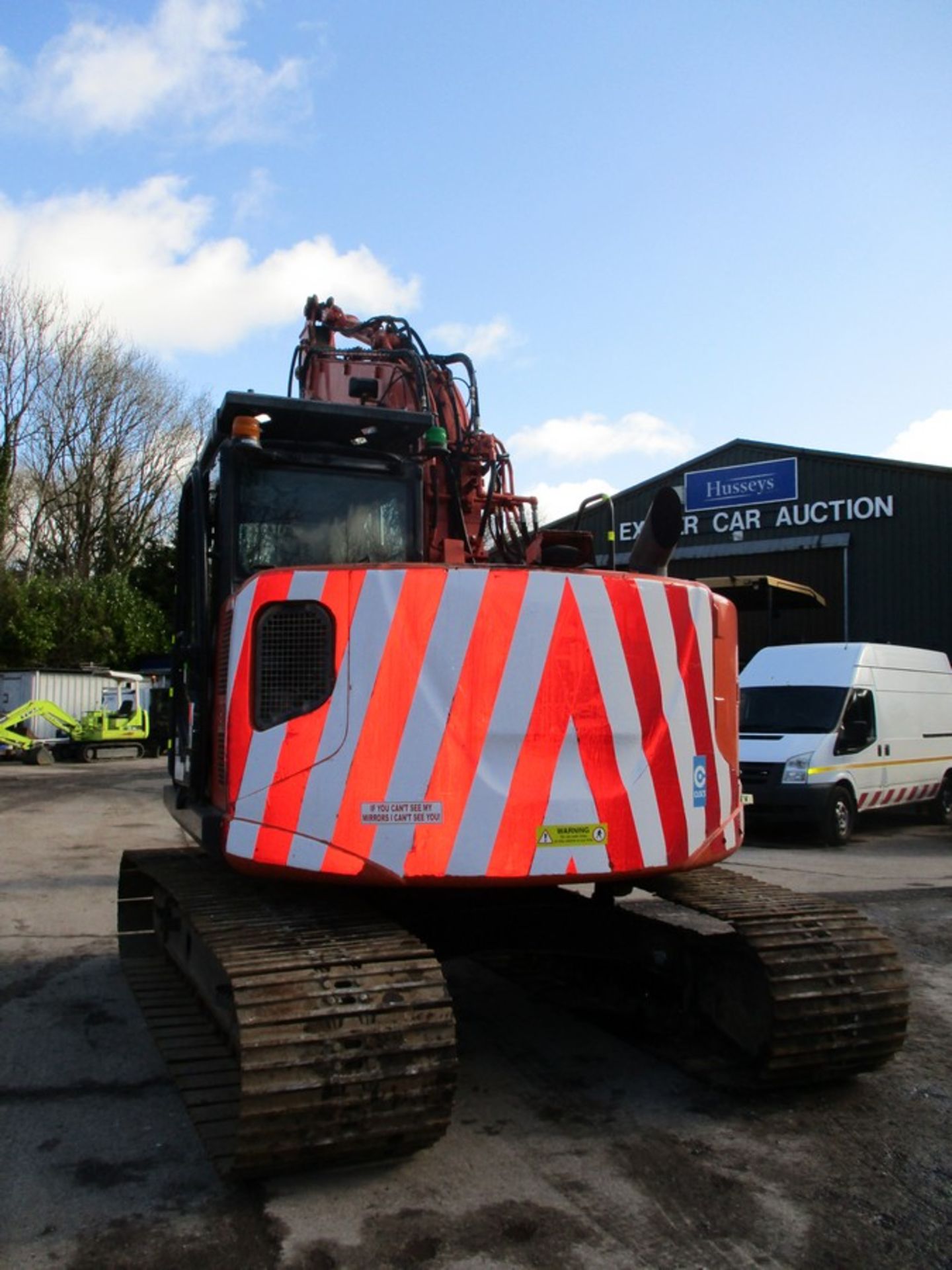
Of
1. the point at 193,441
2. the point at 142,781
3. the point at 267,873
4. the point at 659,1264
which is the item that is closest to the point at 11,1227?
the point at 267,873

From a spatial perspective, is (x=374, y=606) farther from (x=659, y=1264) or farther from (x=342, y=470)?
(x=659, y=1264)

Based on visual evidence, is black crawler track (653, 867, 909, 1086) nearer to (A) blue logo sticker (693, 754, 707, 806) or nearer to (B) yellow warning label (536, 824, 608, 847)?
(A) blue logo sticker (693, 754, 707, 806)

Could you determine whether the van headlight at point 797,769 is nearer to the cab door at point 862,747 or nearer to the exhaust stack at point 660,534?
the cab door at point 862,747

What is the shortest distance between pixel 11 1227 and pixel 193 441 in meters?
43.1

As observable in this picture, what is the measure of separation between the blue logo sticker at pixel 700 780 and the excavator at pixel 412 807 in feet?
0.04

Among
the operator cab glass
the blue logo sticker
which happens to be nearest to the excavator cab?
the operator cab glass

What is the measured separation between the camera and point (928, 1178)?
154 inches

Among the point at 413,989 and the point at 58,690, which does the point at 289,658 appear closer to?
the point at 413,989

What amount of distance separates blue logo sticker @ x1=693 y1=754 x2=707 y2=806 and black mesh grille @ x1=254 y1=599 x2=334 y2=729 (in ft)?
5.11

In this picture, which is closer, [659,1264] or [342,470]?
[659,1264]

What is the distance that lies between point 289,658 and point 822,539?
23.1 metres

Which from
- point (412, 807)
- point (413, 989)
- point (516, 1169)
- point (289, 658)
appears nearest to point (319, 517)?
point (289, 658)

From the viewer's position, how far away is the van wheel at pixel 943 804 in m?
16.3

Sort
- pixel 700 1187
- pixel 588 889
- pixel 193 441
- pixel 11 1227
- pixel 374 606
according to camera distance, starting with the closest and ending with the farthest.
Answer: pixel 11 1227 < pixel 700 1187 < pixel 374 606 < pixel 588 889 < pixel 193 441
